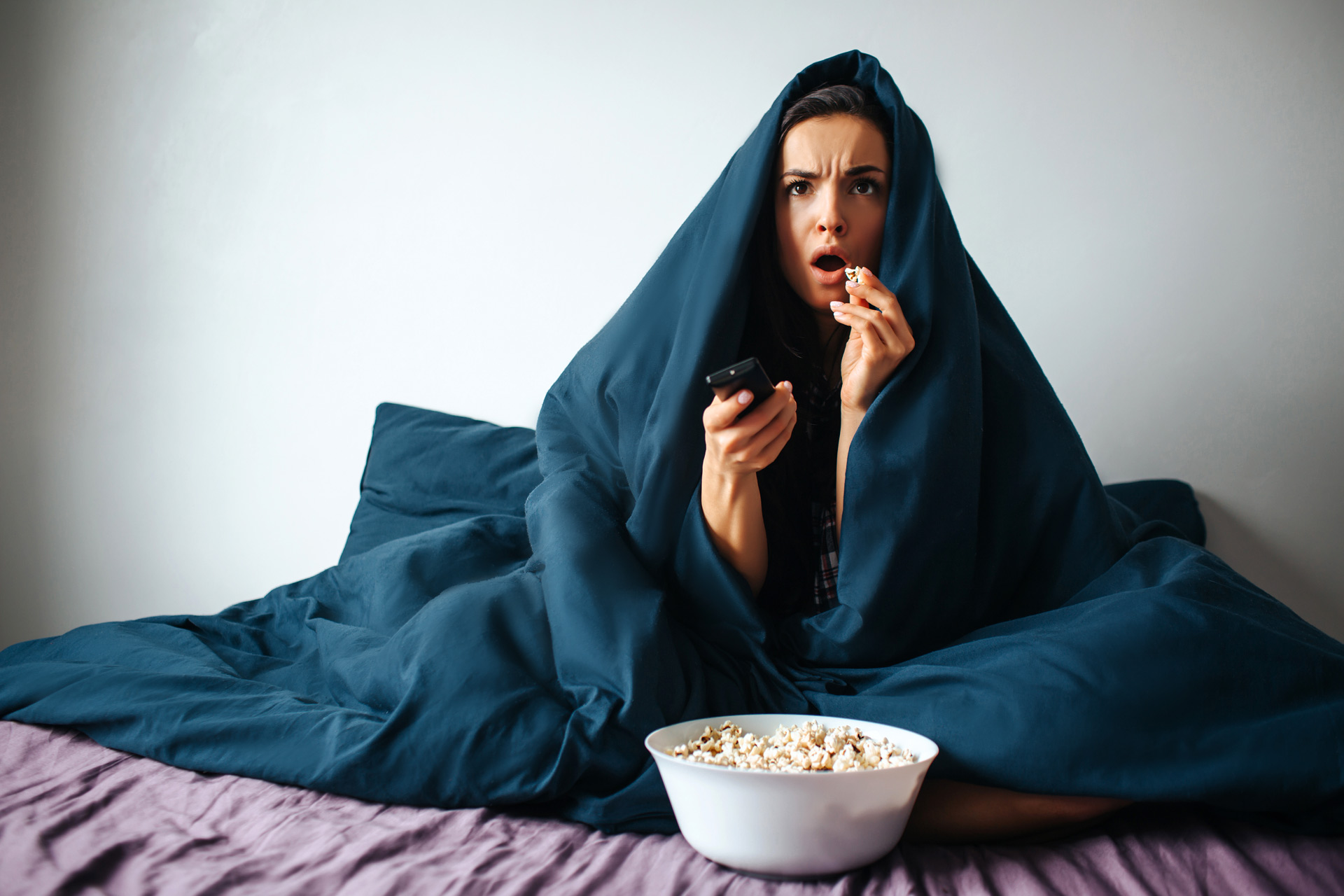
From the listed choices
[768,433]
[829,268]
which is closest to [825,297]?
[829,268]

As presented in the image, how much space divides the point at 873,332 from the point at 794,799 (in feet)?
1.66

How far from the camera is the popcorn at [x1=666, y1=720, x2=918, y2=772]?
661 millimetres

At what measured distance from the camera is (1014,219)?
5.08ft

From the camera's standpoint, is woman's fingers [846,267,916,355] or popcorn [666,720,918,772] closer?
popcorn [666,720,918,772]

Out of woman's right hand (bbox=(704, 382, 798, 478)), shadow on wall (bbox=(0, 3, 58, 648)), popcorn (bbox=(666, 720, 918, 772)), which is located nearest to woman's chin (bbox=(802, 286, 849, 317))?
woman's right hand (bbox=(704, 382, 798, 478))

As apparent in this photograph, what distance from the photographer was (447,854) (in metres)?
0.67

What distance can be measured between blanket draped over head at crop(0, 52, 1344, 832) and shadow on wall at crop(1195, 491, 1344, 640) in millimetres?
412

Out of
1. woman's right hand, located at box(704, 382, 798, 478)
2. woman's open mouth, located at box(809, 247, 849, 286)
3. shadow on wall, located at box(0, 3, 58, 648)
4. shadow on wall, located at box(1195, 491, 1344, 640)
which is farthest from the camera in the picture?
shadow on wall, located at box(0, 3, 58, 648)

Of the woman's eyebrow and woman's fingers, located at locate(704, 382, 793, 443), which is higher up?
the woman's eyebrow

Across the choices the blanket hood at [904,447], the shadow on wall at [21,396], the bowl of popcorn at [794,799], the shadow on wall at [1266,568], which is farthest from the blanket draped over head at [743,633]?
the shadow on wall at [21,396]

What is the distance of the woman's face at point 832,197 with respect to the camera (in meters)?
1.02

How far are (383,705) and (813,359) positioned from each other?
0.69m

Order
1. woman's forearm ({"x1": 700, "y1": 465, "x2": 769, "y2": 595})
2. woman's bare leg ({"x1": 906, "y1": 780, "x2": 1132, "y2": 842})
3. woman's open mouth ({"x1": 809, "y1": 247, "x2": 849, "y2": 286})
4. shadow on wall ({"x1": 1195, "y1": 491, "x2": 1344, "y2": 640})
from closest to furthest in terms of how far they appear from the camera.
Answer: woman's bare leg ({"x1": 906, "y1": 780, "x2": 1132, "y2": 842})
woman's forearm ({"x1": 700, "y1": 465, "x2": 769, "y2": 595})
woman's open mouth ({"x1": 809, "y1": 247, "x2": 849, "y2": 286})
shadow on wall ({"x1": 1195, "y1": 491, "x2": 1344, "y2": 640})

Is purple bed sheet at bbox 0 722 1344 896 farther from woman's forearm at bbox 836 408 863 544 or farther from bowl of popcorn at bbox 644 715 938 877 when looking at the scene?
woman's forearm at bbox 836 408 863 544
